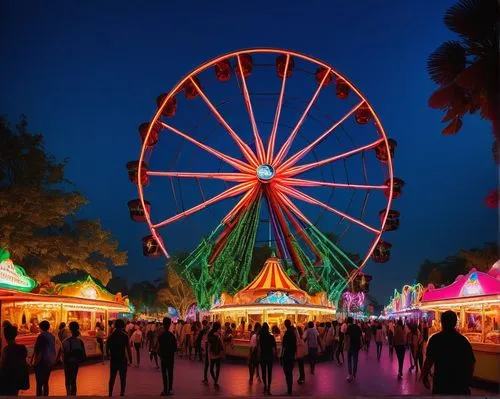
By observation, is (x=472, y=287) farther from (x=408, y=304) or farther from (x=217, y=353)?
(x=408, y=304)

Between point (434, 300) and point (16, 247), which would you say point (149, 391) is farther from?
point (16, 247)

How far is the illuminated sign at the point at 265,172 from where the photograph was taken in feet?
83.4

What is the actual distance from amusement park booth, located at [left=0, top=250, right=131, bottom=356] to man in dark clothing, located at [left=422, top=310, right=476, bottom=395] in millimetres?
12822

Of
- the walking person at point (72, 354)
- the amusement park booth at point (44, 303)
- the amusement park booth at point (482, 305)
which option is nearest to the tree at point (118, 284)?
the amusement park booth at point (44, 303)

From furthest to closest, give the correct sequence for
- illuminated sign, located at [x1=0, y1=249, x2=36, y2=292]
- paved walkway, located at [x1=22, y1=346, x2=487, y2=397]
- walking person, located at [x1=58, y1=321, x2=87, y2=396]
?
illuminated sign, located at [x1=0, y1=249, x2=36, y2=292]
paved walkway, located at [x1=22, y1=346, x2=487, y2=397]
walking person, located at [x1=58, y1=321, x2=87, y2=396]

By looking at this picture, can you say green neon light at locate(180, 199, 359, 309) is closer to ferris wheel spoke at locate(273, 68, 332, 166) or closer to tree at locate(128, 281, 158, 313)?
ferris wheel spoke at locate(273, 68, 332, 166)

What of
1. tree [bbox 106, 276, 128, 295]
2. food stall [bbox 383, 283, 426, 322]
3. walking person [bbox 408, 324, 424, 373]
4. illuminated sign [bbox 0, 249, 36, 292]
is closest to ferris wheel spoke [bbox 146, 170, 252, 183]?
illuminated sign [bbox 0, 249, 36, 292]

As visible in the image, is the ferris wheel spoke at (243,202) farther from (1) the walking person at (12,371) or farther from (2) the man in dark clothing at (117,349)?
(1) the walking person at (12,371)

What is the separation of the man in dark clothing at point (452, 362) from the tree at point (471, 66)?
17.6 feet

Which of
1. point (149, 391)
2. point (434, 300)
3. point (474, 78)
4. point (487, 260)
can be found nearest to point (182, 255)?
point (487, 260)

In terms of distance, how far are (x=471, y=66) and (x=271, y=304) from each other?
48.8 ft

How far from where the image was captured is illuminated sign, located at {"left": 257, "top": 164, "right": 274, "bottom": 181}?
25406mm

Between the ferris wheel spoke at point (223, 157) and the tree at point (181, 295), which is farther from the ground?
the ferris wheel spoke at point (223, 157)

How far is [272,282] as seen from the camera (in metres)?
24.9
